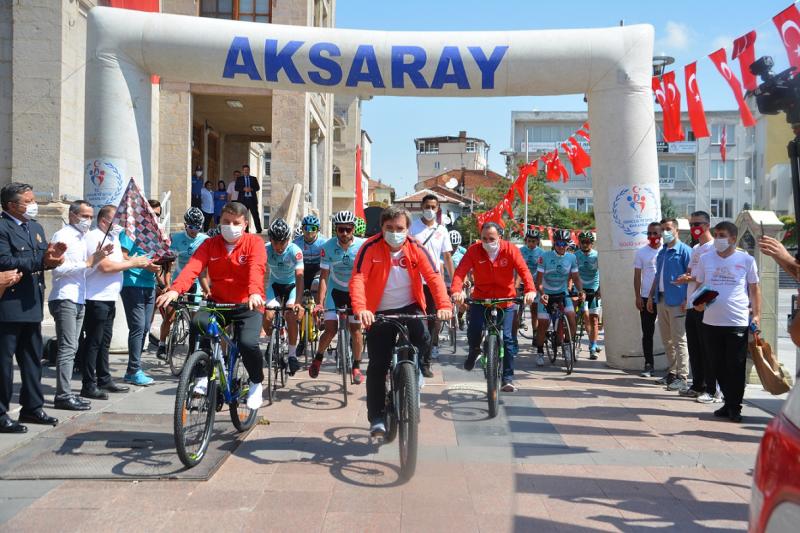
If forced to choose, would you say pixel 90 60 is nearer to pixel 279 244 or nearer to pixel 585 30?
pixel 279 244

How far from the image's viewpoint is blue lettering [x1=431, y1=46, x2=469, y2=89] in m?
9.84

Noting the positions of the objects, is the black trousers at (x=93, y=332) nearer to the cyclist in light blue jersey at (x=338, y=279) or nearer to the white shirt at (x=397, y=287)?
the cyclist in light blue jersey at (x=338, y=279)

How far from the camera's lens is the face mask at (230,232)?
573 cm

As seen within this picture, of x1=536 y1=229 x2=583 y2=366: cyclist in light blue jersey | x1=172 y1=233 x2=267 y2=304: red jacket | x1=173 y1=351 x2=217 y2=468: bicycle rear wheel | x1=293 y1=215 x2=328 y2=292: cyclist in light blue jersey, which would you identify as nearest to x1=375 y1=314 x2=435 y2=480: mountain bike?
x1=172 y1=233 x2=267 y2=304: red jacket

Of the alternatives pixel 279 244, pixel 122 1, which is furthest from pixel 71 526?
pixel 122 1

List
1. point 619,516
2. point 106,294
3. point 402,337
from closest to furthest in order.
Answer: point 619,516 < point 402,337 < point 106,294

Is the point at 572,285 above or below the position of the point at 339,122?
below

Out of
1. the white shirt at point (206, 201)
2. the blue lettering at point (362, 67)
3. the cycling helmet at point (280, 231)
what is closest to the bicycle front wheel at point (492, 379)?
the cycling helmet at point (280, 231)

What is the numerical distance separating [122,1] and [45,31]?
6.14 ft

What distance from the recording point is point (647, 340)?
9703mm

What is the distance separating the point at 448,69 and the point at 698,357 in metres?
5.00

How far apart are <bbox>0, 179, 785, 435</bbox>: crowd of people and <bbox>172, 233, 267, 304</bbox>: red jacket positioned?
0.01m

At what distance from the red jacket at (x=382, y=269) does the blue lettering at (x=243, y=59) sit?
5203 mm

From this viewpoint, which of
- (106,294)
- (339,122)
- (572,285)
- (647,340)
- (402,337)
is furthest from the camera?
(339,122)
